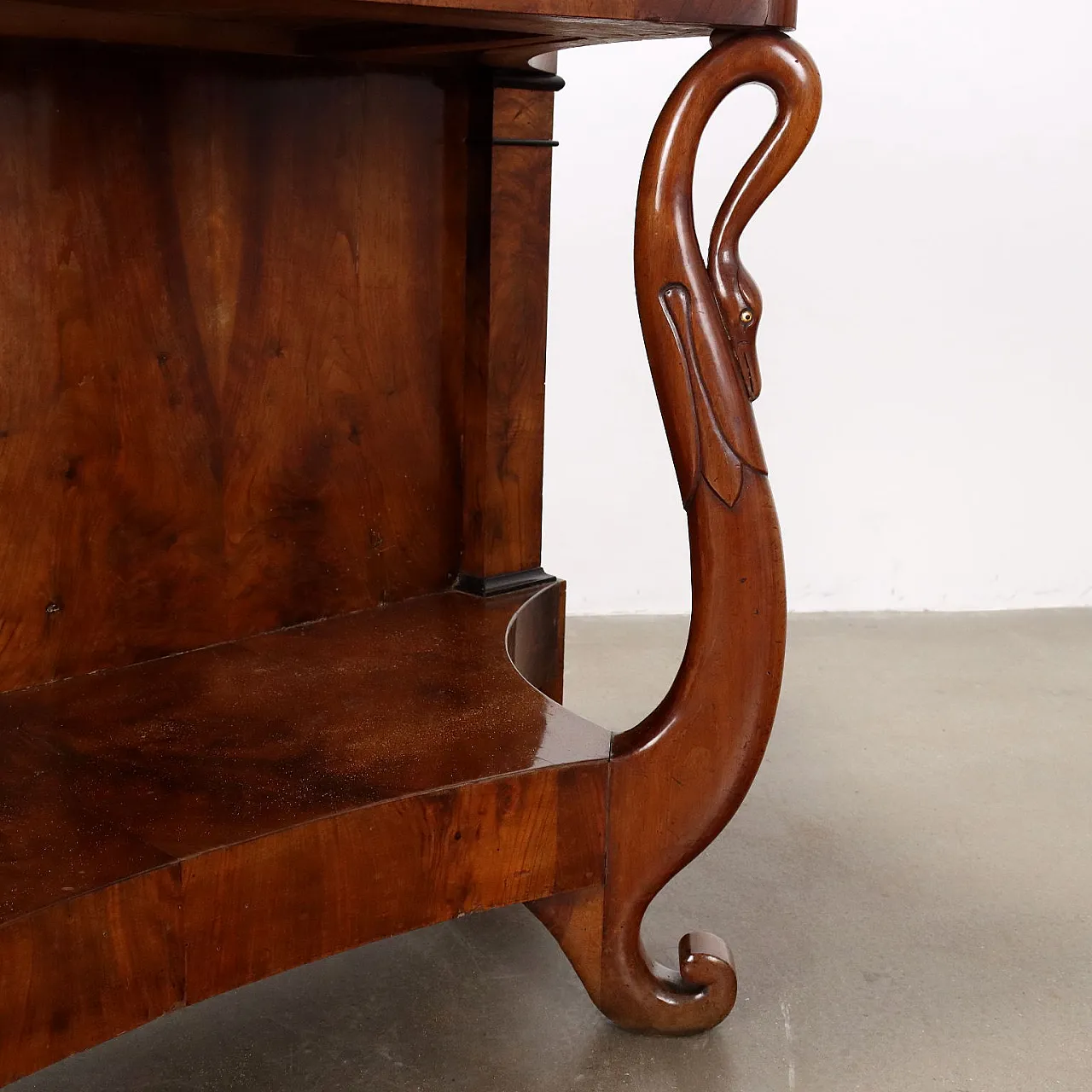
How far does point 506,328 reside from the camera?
5.55 feet

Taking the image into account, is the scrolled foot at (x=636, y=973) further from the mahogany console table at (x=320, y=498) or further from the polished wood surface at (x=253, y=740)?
the polished wood surface at (x=253, y=740)

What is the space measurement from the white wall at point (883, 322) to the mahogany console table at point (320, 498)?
1251 millimetres

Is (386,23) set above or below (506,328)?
above

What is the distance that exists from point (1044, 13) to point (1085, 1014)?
2.20m

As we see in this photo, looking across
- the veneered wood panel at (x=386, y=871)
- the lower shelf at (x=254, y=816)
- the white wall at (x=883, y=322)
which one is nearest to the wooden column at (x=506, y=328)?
the lower shelf at (x=254, y=816)

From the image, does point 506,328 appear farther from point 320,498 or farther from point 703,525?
point 703,525

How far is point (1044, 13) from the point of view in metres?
2.93

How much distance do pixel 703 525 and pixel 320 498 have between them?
516mm

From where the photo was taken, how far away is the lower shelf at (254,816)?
3.42 feet

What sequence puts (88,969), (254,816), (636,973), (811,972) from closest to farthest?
1. (88,969)
2. (254,816)
3. (636,973)
4. (811,972)

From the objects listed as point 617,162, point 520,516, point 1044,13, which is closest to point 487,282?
point 520,516

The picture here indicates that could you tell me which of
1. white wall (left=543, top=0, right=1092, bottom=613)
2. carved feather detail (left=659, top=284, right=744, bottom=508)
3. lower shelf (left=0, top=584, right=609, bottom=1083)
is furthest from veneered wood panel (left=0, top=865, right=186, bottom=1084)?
white wall (left=543, top=0, right=1092, bottom=613)

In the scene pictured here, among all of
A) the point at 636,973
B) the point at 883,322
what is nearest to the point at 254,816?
the point at 636,973

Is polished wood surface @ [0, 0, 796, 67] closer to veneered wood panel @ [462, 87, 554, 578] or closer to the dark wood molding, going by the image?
veneered wood panel @ [462, 87, 554, 578]
